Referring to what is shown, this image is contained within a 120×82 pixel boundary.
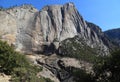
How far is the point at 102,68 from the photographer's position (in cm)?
4041

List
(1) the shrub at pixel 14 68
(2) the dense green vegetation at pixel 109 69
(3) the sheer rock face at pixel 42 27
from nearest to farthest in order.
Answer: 1. (1) the shrub at pixel 14 68
2. (2) the dense green vegetation at pixel 109 69
3. (3) the sheer rock face at pixel 42 27

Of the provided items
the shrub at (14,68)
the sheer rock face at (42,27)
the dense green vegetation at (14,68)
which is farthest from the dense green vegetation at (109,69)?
the sheer rock face at (42,27)

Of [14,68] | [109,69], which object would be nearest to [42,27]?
[109,69]

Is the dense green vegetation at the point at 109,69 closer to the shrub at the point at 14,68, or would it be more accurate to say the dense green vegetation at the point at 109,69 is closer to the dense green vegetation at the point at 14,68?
the dense green vegetation at the point at 14,68

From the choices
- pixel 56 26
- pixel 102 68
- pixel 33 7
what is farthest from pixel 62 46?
pixel 102 68

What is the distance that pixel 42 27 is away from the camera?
148m

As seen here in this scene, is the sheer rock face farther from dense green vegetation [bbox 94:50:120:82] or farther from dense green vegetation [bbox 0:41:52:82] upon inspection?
dense green vegetation [bbox 94:50:120:82]

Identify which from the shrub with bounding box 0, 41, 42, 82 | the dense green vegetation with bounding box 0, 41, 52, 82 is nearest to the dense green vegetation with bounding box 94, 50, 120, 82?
the dense green vegetation with bounding box 0, 41, 52, 82

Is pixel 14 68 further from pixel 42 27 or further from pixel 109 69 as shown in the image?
pixel 42 27

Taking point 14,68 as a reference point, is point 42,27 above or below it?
above

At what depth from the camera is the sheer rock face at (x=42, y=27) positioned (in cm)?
13775

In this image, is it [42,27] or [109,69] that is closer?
[109,69]

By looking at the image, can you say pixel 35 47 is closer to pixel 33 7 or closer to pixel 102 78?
pixel 33 7

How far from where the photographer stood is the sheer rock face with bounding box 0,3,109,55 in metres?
138
